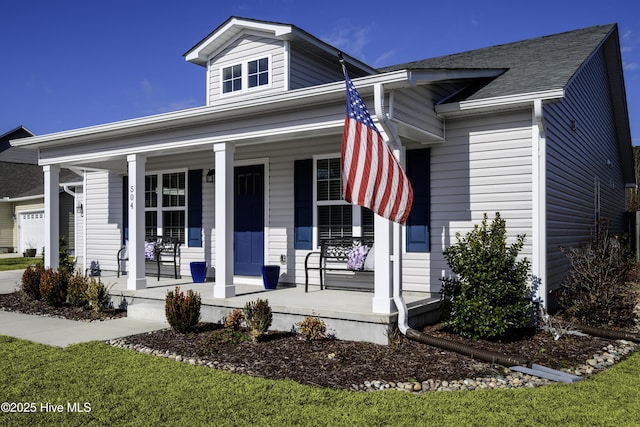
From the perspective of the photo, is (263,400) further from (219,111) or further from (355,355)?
(219,111)

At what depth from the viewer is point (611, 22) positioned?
1027 centimetres

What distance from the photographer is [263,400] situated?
4.16 meters

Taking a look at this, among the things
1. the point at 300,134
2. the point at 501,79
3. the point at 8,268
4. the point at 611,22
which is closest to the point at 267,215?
the point at 300,134

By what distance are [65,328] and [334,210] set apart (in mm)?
4378

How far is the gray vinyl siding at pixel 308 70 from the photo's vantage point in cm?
924

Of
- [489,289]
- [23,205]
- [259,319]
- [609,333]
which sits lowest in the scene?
[609,333]

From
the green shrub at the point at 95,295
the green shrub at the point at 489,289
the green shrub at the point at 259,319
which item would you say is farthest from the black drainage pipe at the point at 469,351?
the green shrub at the point at 95,295

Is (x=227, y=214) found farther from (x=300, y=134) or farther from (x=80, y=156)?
(x=80, y=156)

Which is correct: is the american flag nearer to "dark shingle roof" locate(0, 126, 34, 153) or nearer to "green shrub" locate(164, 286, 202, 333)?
"green shrub" locate(164, 286, 202, 333)

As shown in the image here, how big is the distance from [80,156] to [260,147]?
346 centimetres

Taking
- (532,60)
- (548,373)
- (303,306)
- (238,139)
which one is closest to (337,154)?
(238,139)

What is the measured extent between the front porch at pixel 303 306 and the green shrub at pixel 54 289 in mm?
854

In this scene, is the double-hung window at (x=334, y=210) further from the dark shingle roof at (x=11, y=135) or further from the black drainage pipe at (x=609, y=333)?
the dark shingle roof at (x=11, y=135)

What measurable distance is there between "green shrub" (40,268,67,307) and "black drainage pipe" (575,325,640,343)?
8.04 meters
